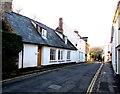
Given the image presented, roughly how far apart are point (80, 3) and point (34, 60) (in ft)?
26.1

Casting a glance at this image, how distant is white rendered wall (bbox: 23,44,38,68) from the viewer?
12.4 meters

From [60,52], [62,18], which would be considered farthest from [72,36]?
[60,52]

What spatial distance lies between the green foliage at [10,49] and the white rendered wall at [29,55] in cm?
165

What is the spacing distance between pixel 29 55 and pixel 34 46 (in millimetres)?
1329

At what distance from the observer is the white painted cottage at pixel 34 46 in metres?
12.6

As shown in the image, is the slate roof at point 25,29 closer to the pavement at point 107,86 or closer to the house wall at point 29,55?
the house wall at point 29,55

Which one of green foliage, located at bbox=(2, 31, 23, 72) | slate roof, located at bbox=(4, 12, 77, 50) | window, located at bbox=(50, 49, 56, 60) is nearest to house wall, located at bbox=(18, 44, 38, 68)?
slate roof, located at bbox=(4, 12, 77, 50)

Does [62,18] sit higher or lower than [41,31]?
higher

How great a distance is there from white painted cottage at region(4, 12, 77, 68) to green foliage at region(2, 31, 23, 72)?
121cm

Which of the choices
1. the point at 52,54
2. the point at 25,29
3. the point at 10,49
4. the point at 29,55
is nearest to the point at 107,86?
the point at 10,49

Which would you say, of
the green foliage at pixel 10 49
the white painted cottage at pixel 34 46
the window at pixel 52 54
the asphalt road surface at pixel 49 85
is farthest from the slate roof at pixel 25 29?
the asphalt road surface at pixel 49 85

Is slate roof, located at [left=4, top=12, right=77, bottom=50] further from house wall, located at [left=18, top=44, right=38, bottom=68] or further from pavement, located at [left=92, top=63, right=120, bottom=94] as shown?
pavement, located at [left=92, top=63, right=120, bottom=94]

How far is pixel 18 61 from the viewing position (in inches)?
442

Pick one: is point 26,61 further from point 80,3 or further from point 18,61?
point 80,3
